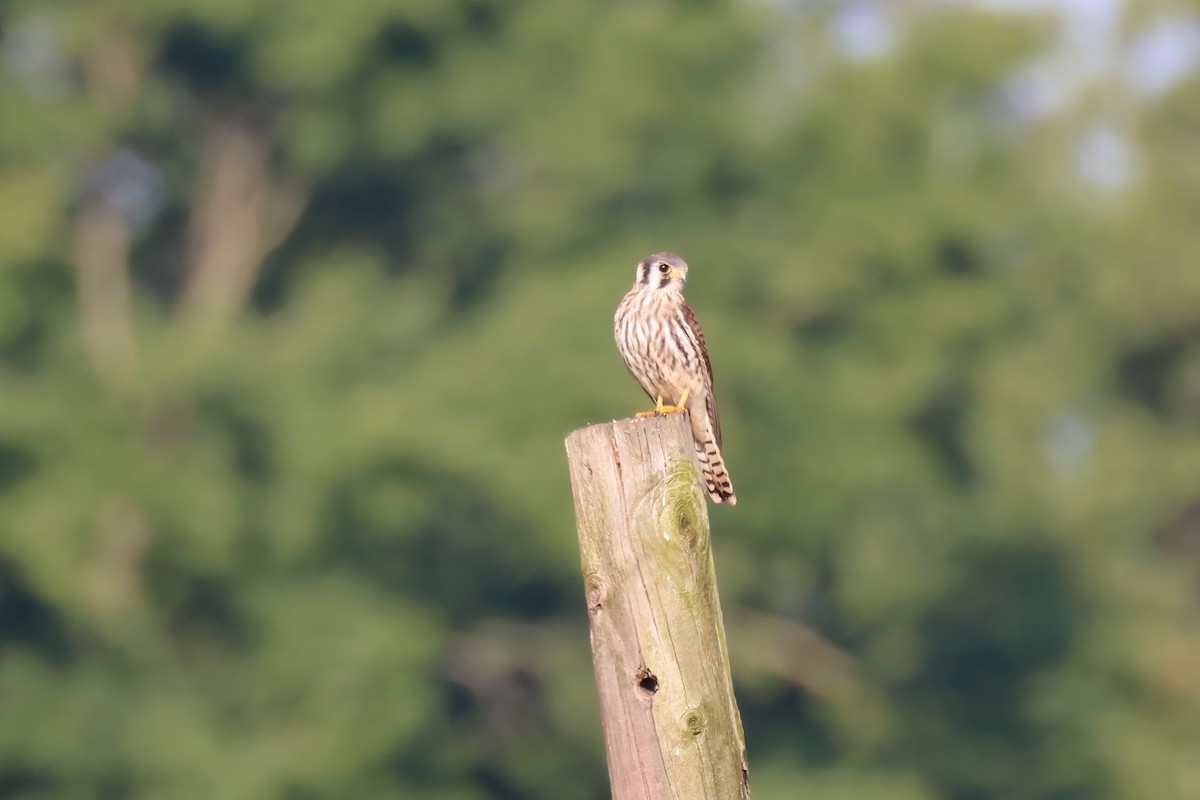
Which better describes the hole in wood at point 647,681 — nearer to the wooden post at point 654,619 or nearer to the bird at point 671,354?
the wooden post at point 654,619

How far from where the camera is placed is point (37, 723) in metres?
21.0

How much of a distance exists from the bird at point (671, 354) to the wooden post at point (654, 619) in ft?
10.9

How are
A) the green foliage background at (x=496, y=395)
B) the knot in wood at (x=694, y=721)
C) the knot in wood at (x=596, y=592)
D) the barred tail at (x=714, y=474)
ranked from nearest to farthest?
the knot in wood at (x=694, y=721), the knot in wood at (x=596, y=592), the barred tail at (x=714, y=474), the green foliage background at (x=496, y=395)

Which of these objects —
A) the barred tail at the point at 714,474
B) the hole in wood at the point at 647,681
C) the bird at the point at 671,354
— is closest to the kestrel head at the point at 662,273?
the bird at the point at 671,354

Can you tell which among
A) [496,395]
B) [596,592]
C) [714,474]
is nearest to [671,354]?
[714,474]

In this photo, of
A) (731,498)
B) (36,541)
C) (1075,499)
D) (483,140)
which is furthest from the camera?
(1075,499)

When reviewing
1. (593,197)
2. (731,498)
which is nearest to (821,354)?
(593,197)

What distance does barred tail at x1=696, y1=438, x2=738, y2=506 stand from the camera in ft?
27.1

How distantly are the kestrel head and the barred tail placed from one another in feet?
2.23

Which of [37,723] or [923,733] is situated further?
[923,733]

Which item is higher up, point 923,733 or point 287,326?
point 287,326

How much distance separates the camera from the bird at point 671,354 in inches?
348

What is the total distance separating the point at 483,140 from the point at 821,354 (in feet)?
15.2

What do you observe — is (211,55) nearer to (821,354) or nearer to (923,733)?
(821,354)
